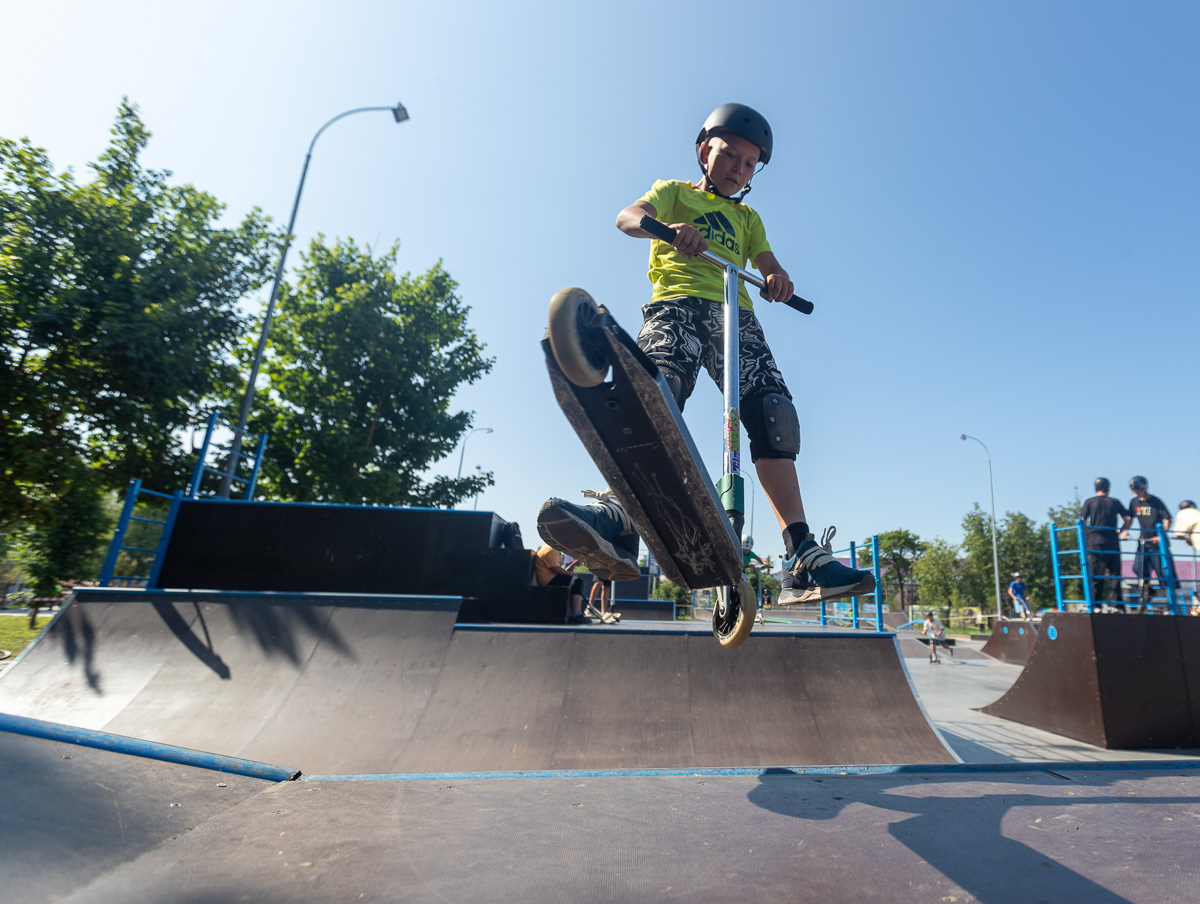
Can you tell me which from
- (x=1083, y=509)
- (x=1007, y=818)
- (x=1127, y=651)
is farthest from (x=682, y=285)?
(x=1083, y=509)

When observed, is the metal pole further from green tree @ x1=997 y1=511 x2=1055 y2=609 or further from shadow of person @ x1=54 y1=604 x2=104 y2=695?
green tree @ x1=997 y1=511 x2=1055 y2=609

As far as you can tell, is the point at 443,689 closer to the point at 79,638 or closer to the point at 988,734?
the point at 79,638

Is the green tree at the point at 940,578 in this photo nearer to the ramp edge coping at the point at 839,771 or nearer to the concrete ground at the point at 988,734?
the concrete ground at the point at 988,734

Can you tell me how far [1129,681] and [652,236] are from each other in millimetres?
7194

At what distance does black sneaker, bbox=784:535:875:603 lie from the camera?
2.42 meters

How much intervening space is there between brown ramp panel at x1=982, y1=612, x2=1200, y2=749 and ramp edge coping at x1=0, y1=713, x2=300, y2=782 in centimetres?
743

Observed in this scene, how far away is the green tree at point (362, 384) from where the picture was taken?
1540 centimetres

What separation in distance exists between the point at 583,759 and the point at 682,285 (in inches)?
124

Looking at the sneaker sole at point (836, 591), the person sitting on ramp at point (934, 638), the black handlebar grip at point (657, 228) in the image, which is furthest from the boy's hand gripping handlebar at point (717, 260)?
the person sitting on ramp at point (934, 638)

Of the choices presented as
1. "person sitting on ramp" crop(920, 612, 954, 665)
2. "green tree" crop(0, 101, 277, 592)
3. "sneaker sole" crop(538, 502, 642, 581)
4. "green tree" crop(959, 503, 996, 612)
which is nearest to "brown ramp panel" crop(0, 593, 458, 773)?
"sneaker sole" crop(538, 502, 642, 581)

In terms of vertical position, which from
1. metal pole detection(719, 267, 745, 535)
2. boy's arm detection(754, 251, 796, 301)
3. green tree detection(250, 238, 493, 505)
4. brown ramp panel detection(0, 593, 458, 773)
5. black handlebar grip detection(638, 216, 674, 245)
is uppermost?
green tree detection(250, 238, 493, 505)

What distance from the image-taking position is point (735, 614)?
2475mm

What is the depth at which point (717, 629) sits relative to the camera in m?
2.62

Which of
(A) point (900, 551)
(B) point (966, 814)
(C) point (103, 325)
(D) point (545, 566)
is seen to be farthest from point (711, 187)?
(A) point (900, 551)
